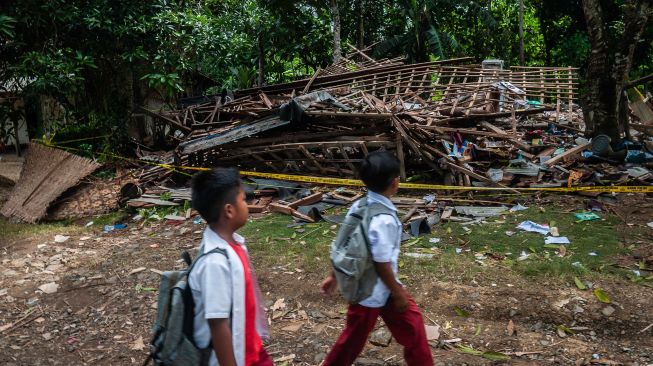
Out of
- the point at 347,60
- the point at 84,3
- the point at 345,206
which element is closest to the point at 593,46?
the point at 345,206

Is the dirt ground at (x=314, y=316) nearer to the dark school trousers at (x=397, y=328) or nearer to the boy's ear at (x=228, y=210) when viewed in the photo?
the dark school trousers at (x=397, y=328)

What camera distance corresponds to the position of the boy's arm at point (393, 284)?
2646 mm

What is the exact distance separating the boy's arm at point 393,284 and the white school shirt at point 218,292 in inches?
32.1

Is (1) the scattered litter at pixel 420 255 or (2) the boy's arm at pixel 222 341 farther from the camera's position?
(1) the scattered litter at pixel 420 255

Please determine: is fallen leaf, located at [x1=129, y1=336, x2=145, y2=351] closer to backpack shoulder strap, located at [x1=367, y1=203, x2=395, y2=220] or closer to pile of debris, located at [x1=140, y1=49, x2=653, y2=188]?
backpack shoulder strap, located at [x1=367, y1=203, x2=395, y2=220]

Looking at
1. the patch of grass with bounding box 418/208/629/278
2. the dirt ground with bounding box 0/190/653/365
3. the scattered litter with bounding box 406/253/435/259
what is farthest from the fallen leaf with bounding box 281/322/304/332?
the patch of grass with bounding box 418/208/629/278

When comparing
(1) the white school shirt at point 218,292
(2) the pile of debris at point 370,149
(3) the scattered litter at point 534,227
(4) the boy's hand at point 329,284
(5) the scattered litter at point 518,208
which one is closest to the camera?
(1) the white school shirt at point 218,292

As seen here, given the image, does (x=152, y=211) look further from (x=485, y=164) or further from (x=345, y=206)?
(x=485, y=164)

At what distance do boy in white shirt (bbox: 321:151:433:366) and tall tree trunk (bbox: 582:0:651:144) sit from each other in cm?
728

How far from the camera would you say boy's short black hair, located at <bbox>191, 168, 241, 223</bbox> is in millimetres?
2193

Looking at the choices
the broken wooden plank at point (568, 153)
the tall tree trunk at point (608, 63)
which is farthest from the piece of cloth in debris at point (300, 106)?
the tall tree trunk at point (608, 63)

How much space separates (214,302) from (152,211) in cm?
651

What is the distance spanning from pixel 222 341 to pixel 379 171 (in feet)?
3.75

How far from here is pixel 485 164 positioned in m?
8.76
